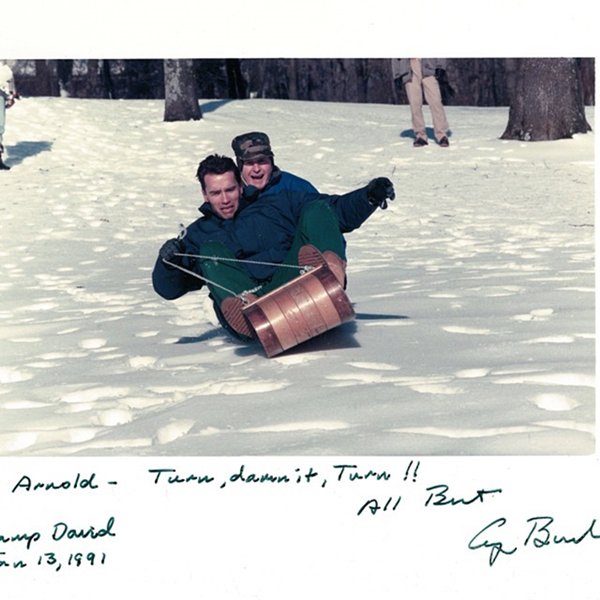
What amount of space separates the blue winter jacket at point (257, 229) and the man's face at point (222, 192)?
6 cm

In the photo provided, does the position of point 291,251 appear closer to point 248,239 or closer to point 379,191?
point 248,239

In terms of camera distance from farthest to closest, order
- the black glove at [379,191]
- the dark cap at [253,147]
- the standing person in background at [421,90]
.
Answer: the standing person in background at [421,90] < the dark cap at [253,147] < the black glove at [379,191]

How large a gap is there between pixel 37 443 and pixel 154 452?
467mm

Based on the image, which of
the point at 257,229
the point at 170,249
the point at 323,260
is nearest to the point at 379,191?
the point at 323,260

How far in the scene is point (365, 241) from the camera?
8523 millimetres

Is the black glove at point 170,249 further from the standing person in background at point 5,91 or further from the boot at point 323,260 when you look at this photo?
the standing person in background at point 5,91

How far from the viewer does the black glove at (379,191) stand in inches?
187

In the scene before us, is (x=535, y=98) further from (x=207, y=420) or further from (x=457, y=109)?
(x=207, y=420)

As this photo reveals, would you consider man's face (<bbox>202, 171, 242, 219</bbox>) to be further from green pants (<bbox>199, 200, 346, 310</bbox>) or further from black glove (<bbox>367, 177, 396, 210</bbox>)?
black glove (<bbox>367, 177, 396, 210</bbox>)

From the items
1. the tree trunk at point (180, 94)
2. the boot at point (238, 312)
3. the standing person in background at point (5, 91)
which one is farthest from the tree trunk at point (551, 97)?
the boot at point (238, 312)

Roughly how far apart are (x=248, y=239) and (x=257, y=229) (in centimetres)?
5

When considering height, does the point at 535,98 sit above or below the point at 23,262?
above
